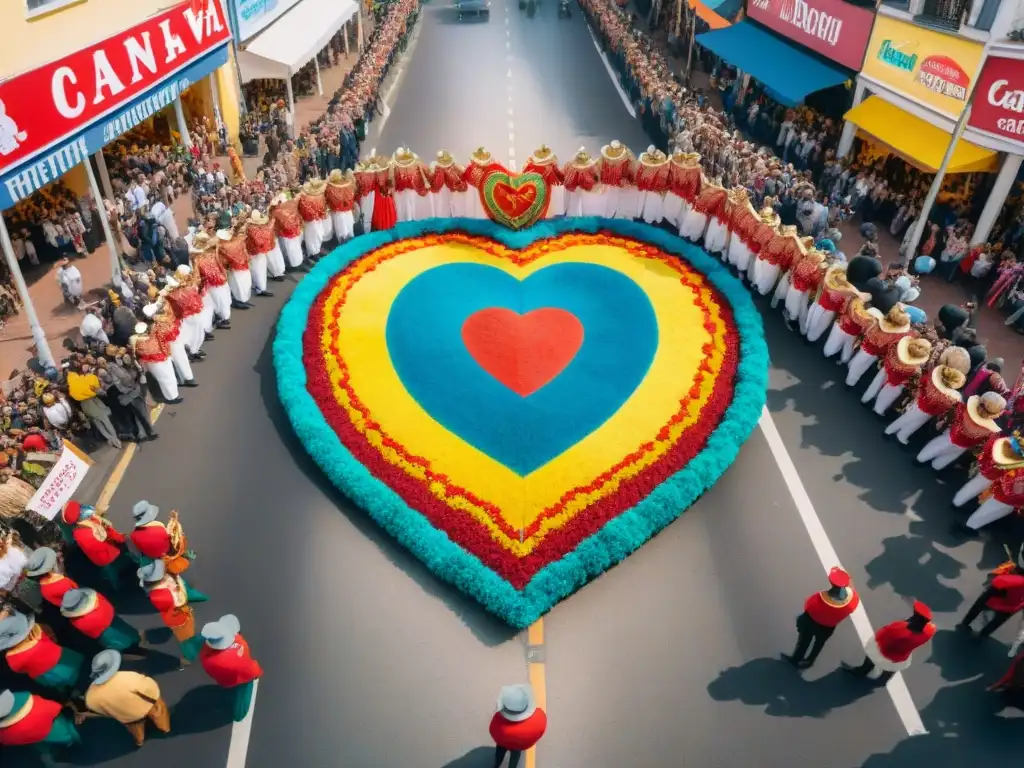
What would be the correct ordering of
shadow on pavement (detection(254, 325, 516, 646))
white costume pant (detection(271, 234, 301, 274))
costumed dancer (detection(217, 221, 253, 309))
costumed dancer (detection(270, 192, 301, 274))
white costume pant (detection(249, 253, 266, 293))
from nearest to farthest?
shadow on pavement (detection(254, 325, 516, 646))
costumed dancer (detection(217, 221, 253, 309))
white costume pant (detection(249, 253, 266, 293))
costumed dancer (detection(270, 192, 301, 274))
white costume pant (detection(271, 234, 301, 274))

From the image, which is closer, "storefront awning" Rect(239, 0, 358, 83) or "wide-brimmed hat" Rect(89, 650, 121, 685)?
"wide-brimmed hat" Rect(89, 650, 121, 685)

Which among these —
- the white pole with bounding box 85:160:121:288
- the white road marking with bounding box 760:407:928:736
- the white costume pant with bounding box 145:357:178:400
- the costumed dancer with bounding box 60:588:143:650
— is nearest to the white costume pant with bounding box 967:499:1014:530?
the white road marking with bounding box 760:407:928:736

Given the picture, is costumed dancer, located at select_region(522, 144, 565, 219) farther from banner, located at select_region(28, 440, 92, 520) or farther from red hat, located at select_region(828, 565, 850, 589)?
red hat, located at select_region(828, 565, 850, 589)

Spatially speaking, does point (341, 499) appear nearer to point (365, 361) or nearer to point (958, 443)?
point (365, 361)

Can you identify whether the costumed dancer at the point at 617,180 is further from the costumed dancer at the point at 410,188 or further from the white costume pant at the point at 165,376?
the white costume pant at the point at 165,376

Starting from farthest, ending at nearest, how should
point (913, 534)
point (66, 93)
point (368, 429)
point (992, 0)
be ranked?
point (992, 0) < point (66, 93) < point (368, 429) < point (913, 534)

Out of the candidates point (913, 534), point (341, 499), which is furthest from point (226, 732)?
point (913, 534)
